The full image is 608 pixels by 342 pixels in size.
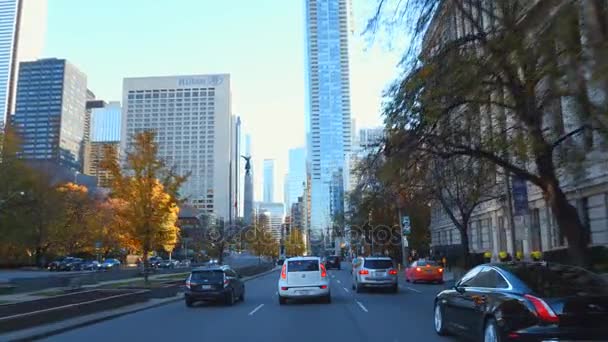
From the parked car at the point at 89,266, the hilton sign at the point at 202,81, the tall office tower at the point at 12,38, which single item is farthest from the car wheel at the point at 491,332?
the tall office tower at the point at 12,38

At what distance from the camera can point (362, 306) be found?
19.0 metres

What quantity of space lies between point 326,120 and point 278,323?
155611 mm

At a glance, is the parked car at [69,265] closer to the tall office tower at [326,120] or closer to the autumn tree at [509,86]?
the autumn tree at [509,86]

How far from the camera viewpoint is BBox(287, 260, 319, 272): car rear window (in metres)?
20.7

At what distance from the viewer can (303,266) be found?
2091 cm

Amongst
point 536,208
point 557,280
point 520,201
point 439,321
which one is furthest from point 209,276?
point 536,208

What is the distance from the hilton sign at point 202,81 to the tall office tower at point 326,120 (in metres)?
50.5

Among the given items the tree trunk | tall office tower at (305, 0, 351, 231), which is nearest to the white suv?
the tree trunk

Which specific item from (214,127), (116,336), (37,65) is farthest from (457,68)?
(37,65)

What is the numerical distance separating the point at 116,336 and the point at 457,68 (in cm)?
1015

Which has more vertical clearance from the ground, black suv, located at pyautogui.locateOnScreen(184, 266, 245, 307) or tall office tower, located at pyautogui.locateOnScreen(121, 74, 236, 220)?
tall office tower, located at pyautogui.locateOnScreen(121, 74, 236, 220)

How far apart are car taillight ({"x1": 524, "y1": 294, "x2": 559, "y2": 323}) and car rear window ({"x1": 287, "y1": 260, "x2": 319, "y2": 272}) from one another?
42.8ft

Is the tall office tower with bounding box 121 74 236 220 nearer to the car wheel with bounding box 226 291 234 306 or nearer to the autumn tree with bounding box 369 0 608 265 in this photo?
the car wheel with bounding box 226 291 234 306

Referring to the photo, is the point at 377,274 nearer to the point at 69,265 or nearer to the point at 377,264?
the point at 377,264
